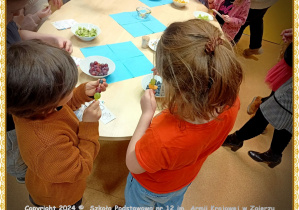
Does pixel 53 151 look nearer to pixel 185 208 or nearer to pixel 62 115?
pixel 62 115

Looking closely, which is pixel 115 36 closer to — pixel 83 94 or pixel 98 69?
pixel 98 69

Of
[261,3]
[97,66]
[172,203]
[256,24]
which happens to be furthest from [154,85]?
[256,24]

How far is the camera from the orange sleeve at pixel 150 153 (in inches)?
31.2

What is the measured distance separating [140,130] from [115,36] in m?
1.02

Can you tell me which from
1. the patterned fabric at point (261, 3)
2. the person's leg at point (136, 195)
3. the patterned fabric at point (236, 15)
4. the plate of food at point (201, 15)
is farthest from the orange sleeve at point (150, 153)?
the patterned fabric at point (261, 3)

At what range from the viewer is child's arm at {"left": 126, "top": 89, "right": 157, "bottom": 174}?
0.89m

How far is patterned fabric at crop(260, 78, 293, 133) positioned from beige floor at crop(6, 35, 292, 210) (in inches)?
14.1

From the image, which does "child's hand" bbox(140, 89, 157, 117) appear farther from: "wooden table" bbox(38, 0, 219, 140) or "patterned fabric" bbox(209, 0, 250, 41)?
"patterned fabric" bbox(209, 0, 250, 41)

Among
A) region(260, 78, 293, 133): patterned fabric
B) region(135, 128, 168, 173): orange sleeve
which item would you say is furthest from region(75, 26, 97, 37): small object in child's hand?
region(260, 78, 293, 133): patterned fabric

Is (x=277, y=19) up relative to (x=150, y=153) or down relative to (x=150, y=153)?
down

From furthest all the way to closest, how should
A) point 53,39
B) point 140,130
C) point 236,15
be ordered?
point 236,15, point 53,39, point 140,130

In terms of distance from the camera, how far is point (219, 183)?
187 centimetres

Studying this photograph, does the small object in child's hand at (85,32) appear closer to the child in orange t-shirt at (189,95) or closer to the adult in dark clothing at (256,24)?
the child in orange t-shirt at (189,95)

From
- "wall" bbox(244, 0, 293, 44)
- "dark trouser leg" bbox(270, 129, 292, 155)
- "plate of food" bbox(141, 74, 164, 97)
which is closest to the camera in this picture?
"plate of food" bbox(141, 74, 164, 97)
